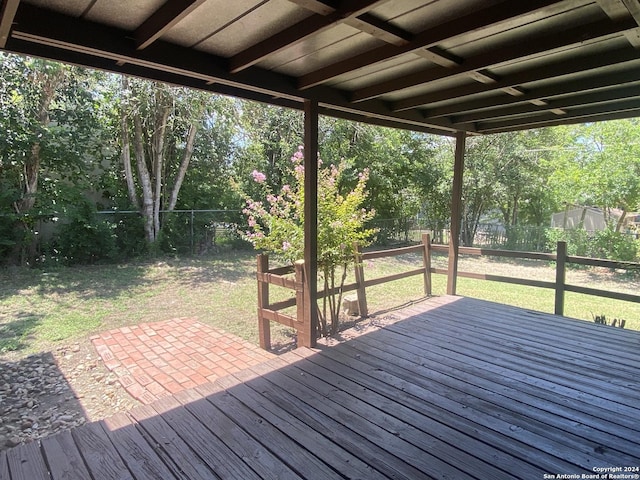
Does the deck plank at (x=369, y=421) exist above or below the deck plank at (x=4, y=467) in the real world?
below

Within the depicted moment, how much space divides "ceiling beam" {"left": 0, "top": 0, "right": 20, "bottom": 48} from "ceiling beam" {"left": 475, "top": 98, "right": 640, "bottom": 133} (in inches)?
162

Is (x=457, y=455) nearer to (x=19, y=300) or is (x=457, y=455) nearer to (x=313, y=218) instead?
(x=313, y=218)

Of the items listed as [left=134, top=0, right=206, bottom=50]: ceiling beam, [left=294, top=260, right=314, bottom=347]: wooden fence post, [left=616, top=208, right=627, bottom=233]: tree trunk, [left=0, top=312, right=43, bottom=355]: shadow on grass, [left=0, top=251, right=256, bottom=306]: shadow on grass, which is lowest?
[left=0, top=312, right=43, bottom=355]: shadow on grass

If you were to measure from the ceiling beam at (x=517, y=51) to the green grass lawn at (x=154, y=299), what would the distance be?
2.75 m

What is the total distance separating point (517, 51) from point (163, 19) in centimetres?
187

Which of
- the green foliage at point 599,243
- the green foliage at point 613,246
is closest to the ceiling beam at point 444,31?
the green foliage at point 599,243

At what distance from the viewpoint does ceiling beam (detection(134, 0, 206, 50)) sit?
155 centimetres

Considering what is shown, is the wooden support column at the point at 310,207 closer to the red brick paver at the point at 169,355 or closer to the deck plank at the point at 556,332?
the red brick paver at the point at 169,355

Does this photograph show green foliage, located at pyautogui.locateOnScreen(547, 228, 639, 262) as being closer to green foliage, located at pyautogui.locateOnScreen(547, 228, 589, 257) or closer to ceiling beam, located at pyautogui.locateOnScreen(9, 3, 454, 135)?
green foliage, located at pyautogui.locateOnScreen(547, 228, 589, 257)

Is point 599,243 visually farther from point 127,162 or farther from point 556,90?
point 127,162

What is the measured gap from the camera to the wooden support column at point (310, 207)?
2.93 meters

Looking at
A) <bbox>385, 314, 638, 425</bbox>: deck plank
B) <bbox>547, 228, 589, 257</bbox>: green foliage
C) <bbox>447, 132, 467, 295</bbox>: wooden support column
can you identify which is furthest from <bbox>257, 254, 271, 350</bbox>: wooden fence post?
<bbox>547, 228, 589, 257</bbox>: green foliage

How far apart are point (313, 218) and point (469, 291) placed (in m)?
4.65

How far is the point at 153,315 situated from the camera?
5.00 metres
